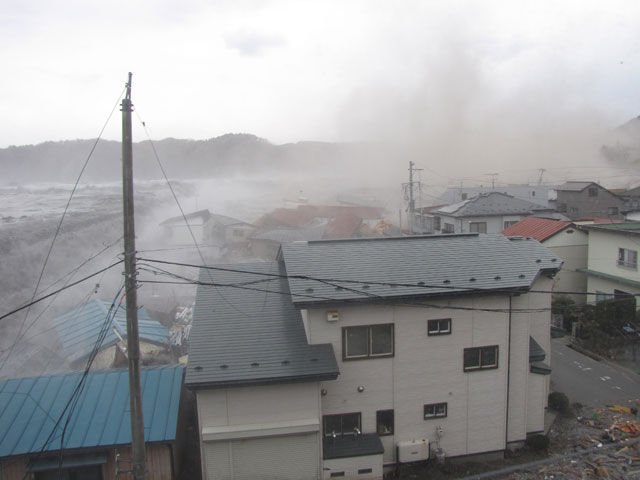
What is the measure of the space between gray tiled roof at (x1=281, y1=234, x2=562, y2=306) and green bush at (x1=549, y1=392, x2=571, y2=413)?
9.68 ft

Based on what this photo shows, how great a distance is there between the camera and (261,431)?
6230mm

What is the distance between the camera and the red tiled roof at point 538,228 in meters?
16.9

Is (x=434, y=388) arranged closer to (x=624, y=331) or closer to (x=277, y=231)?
(x=624, y=331)

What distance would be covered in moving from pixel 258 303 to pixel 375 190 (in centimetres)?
4084

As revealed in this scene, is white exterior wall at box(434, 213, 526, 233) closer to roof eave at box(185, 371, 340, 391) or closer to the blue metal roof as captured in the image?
the blue metal roof

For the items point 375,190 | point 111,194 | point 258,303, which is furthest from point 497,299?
point 111,194

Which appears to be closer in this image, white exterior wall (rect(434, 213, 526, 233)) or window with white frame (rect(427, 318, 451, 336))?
window with white frame (rect(427, 318, 451, 336))

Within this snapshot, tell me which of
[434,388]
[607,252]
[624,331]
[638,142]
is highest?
[638,142]

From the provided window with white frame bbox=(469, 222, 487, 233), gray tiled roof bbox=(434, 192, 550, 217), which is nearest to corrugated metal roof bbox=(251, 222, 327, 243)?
gray tiled roof bbox=(434, 192, 550, 217)

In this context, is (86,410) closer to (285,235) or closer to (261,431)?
(261,431)

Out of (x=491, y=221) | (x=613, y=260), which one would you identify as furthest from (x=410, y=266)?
(x=491, y=221)

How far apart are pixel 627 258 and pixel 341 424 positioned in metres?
11.2

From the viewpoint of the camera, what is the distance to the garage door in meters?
6.25

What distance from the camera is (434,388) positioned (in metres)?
7.03
